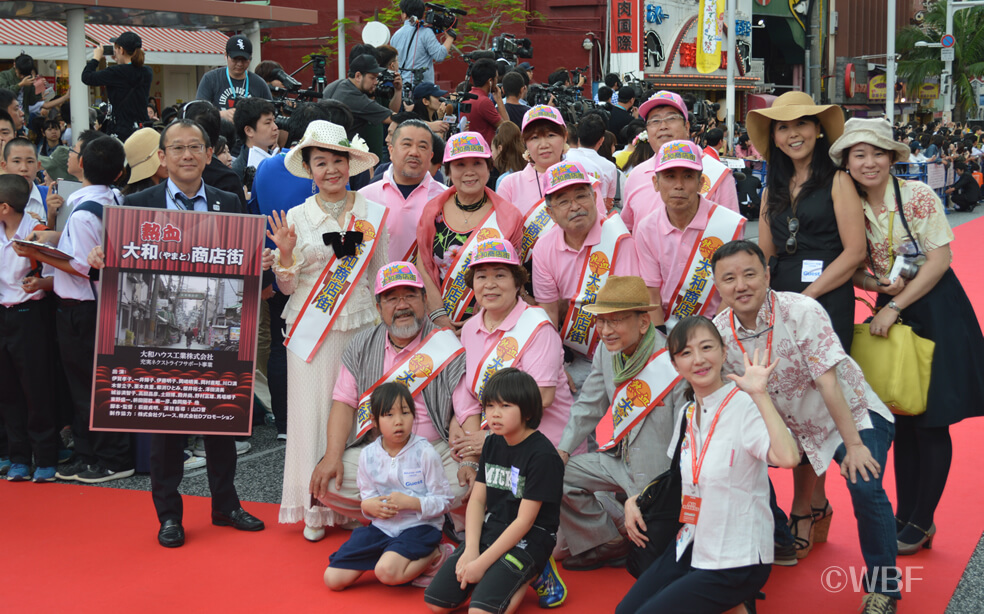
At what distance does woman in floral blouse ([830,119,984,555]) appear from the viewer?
3498mm

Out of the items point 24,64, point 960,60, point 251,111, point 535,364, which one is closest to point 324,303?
point 535,364

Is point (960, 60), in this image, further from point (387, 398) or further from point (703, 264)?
point (387, 398)

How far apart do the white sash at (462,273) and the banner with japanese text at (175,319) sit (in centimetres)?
87

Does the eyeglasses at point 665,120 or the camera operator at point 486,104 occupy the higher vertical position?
the camera operator at point 486,104

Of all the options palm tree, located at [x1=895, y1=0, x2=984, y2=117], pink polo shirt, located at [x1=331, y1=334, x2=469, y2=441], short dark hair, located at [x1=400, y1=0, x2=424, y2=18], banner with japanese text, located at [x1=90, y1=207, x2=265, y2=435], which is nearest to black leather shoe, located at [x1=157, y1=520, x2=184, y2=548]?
banner with japanese text, located at [x1=90, y1=207, x2=265, y2=435]

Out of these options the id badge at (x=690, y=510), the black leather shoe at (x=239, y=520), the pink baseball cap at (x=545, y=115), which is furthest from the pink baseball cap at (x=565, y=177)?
the black leather shoe at (x=239, y=520)

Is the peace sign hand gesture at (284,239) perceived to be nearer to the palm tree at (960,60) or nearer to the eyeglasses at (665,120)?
the eyeglasses at (665,120)

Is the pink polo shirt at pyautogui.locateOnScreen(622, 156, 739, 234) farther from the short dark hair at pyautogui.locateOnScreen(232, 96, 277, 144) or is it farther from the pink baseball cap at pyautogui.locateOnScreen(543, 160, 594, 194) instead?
the short dark hair at pyautogui.locateOnScreen(232, 96, 277, 144)

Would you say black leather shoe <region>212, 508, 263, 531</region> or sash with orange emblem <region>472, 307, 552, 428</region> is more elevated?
sash with orange emblem <region>472, 307, 552, 428</region>

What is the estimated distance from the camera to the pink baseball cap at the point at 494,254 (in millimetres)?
3775

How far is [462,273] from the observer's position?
4.23 metres

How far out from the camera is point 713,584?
290cm

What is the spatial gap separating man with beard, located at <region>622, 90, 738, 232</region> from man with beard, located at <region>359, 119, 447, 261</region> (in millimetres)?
988

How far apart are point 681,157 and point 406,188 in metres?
1.47
